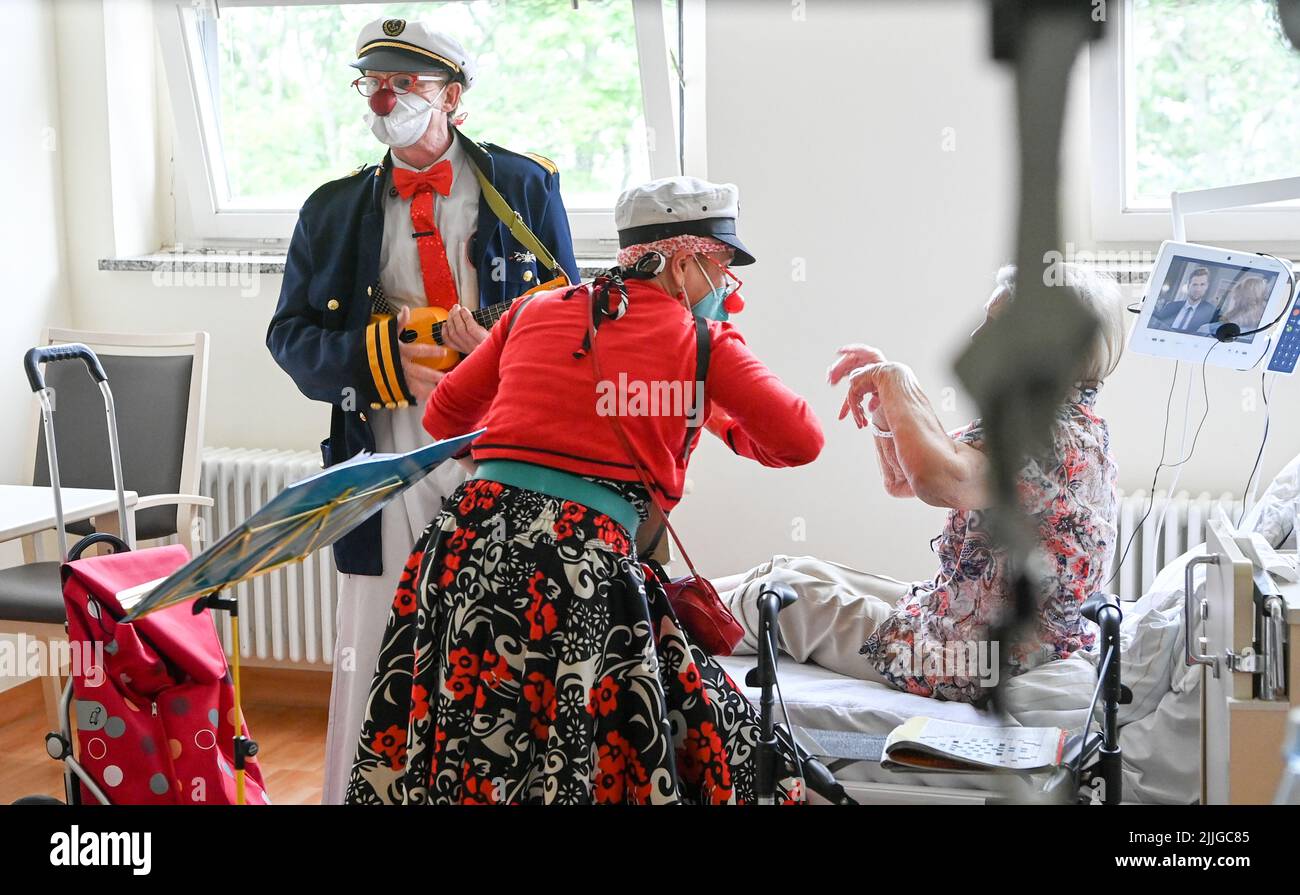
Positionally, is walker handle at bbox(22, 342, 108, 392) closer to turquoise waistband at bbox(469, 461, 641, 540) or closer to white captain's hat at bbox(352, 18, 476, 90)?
white captain's hat at bbox(352, 18, 476, 90)

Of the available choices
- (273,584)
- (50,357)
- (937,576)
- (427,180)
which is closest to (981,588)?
(937,576)

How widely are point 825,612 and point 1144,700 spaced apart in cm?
53

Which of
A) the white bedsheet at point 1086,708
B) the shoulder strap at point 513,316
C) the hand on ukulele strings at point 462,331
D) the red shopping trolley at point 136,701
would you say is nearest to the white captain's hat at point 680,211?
the shoulder strap at point 513,316

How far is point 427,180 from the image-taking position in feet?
6.47

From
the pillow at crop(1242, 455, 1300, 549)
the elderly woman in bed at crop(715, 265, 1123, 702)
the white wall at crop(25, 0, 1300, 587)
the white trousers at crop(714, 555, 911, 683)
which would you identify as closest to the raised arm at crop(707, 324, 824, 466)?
the elderly woman in bed at crop(715, 265, 1123, 702)

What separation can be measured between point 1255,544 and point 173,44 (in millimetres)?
2753

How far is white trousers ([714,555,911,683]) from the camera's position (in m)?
2.14

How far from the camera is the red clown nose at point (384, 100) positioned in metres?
1.89

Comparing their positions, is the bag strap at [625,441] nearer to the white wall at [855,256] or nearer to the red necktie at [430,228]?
the red necktie at [430,228]

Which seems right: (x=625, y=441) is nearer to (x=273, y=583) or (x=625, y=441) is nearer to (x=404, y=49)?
(x=404, y=49)

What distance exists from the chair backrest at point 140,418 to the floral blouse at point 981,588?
5.33 ft

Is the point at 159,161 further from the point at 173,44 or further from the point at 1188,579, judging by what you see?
the point at 1188,579
